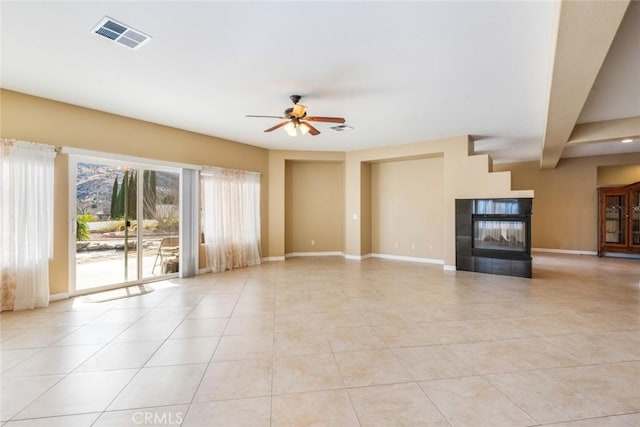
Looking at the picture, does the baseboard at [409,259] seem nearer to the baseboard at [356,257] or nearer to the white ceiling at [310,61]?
the baseboard at [356,257]

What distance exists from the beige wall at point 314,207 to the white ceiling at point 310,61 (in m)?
3.16

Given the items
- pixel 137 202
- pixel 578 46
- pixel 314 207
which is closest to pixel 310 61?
pixel 578 46

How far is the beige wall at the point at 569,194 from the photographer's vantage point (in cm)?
830

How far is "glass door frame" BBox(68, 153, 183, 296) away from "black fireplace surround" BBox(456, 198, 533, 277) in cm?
590

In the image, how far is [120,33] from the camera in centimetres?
255

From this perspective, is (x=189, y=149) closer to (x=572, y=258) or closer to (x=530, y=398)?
(x=530, y=398)

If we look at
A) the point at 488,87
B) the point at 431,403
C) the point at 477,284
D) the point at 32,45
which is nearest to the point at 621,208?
the point at 477,284

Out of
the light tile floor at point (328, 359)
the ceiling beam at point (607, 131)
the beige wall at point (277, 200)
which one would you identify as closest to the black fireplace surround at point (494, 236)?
the light tile floor at point (328, 359)

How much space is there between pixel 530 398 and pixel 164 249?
19.0 feet

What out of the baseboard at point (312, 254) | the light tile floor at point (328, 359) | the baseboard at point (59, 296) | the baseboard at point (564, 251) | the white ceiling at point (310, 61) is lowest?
the light tile floor at point (328, 359)

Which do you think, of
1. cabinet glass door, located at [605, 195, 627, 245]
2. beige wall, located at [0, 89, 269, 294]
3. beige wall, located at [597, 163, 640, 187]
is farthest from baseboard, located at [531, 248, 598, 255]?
beige wall, located at [0, 89, 269, 294]

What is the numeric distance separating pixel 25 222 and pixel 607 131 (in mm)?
9254

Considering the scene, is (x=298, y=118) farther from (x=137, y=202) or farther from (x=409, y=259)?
(x=409, y=259)

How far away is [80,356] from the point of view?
2.61 metres
